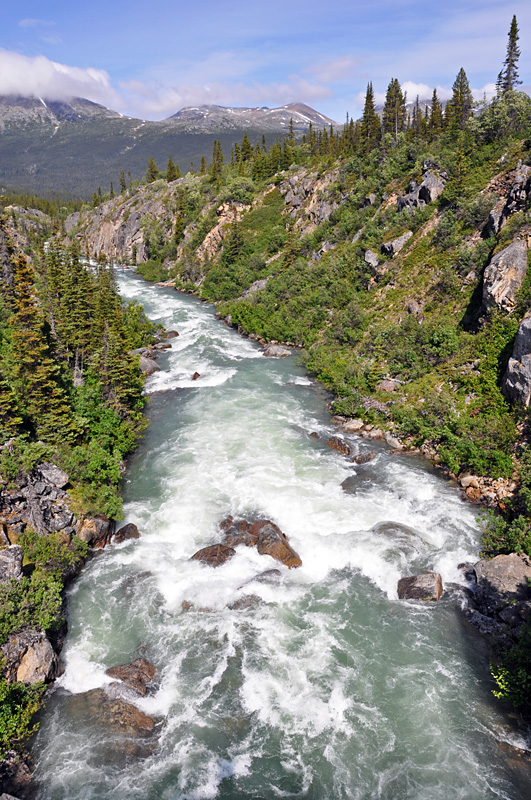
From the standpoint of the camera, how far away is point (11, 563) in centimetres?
1606

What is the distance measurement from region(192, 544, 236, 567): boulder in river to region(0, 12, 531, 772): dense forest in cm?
559

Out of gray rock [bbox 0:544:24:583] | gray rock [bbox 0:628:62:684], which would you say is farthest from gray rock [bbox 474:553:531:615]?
gray rock [bbox 0:544:24:583]

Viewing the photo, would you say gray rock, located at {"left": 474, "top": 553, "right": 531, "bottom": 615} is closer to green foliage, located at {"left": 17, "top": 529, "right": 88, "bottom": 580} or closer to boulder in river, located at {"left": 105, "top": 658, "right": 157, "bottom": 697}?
boulder in river, located at {"left": 105, "top": 658, "right": 157, "bottom": 697}

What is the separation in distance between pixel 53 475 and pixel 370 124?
276 ft

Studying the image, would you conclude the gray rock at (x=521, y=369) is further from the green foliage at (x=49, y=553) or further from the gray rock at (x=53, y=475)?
the gray rock at (x=53, y=475)

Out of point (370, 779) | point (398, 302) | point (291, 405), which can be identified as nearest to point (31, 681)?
point (370, 779)

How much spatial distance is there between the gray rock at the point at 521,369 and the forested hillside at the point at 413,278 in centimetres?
10

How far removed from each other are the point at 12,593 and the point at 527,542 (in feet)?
66.3

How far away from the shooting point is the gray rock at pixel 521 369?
24.7m

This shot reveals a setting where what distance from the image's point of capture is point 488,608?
55.1 ft

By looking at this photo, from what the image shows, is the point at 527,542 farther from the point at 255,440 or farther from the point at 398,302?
the point at 398,302

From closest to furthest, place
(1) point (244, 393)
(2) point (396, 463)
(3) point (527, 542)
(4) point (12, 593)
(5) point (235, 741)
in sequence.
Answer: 1. (5) point (235, 741)
2. (4) point (12, 593)
3. (3) point (527, 542)
4. (2) point (396, 463)
5. (1) point (244, 393)

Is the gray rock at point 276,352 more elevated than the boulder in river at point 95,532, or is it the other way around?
the gray rock at point 276,352

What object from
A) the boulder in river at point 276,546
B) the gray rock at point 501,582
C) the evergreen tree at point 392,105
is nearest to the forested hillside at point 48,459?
the boulder in river at point 276,546
